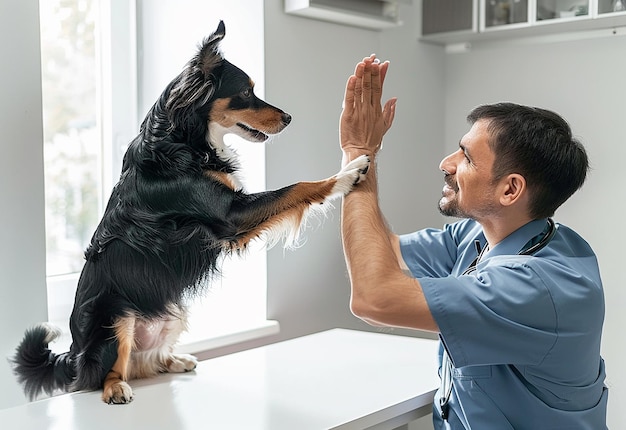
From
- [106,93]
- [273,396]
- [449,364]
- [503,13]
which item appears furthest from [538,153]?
[503,13]

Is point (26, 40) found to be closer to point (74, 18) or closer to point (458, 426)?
point (74, 18)

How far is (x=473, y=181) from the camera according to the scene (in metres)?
1.57

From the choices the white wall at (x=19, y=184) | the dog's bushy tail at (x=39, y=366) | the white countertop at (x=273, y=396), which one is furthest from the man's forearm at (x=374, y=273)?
the white wall at (x=19, y=184)

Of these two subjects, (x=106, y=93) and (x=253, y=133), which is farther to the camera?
(x=106, y=93)

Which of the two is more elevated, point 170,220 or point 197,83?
point 197,83

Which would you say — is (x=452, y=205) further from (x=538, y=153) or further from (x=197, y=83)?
(x=197, y=83)

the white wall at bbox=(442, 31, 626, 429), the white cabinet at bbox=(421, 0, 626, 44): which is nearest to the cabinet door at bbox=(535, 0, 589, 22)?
the white cabinet at bbox=(421, 0, 626, 44)

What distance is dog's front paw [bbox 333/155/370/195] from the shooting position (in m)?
1.51

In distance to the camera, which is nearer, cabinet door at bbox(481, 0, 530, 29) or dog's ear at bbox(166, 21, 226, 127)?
dog's ear at bbox(166, 21, 226, 127)

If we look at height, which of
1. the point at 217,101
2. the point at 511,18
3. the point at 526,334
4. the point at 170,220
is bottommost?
the point at 526,334

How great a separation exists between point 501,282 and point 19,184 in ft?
3.87

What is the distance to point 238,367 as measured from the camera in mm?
1892

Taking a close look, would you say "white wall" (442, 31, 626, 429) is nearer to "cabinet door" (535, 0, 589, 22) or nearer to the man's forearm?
"cabinet door" (535, 0, 589, 22)

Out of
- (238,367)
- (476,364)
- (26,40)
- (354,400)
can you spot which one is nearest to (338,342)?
(238,367)
